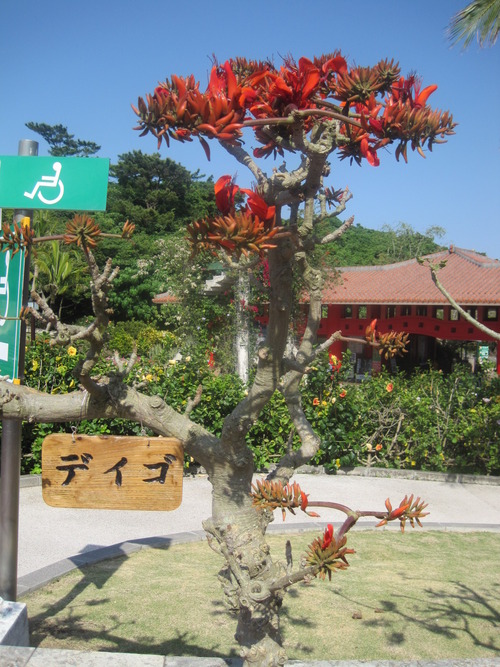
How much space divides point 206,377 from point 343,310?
13.6 m

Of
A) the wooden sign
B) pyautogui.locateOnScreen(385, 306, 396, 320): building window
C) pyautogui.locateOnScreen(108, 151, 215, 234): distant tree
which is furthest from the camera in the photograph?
pyautogui.locateOnScreen(108, 151, 215, 234): distant tree

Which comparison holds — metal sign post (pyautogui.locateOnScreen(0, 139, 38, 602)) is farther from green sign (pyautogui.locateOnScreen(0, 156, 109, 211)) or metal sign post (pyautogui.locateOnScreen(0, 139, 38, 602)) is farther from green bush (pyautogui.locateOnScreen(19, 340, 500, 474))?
green bush (pyautogui.locateOnScreen(19, 340, 500, 474))

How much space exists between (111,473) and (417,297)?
16.3m

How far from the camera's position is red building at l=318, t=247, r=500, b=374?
17516mm

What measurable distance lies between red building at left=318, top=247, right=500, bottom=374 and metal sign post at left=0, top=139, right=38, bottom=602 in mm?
14579

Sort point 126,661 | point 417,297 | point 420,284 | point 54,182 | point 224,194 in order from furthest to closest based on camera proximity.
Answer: point 420,284, point 417,297, point 54,182, point 126,661, point 224,194

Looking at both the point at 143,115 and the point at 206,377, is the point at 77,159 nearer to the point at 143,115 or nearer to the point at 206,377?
the point at 143,115

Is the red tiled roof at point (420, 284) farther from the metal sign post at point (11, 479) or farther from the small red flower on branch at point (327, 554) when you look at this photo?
the small red flower on branch at point (327, 554)

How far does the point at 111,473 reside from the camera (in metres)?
2.53

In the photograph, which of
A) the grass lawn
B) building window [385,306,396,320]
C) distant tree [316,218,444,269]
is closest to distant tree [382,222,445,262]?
distant tree [316,218,444,269]

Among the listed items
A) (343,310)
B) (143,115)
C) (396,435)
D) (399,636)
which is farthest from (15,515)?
(343,310)

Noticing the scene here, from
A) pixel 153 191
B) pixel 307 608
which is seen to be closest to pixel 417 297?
pixel 307 608

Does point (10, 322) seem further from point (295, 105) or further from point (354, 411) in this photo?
point (354, 411)

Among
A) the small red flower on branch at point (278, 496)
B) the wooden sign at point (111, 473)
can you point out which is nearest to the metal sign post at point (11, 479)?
the wooden sign at point (111, 473)
